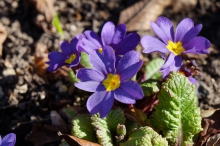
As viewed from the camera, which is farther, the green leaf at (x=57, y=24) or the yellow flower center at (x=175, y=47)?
the green leaf at (x=57, y=24)

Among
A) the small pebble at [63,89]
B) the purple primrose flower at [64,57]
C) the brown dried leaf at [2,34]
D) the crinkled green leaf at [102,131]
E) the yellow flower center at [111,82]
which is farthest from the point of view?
the brown dried leaf at [2,34]

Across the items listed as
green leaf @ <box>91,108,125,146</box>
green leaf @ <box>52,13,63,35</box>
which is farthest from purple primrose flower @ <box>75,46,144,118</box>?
green leaf @ <box>52,13,63,35</box>

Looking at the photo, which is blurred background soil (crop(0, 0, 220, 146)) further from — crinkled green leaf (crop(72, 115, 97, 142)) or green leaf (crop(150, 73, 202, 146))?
green leaf (crop(150, 73, 202, 146))

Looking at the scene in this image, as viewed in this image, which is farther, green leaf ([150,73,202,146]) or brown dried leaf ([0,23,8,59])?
brown dried leaf ([0,23,8,59])

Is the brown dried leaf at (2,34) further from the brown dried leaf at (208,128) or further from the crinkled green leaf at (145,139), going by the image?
the brown dried leaf at (208,128)

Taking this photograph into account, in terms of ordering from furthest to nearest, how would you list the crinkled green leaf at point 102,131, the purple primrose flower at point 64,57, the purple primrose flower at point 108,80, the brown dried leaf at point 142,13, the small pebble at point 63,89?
the brown dried leaf at point 142,13 < the small pebble at point 63,89 < the purple primrose flower at point 64,57 < the crinkled green leaf at point 102,131 < the purple primrose flower at point 108,80

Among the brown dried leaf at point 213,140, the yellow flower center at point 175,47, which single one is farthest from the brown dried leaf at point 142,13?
the brown dried leaf at point 213,140
